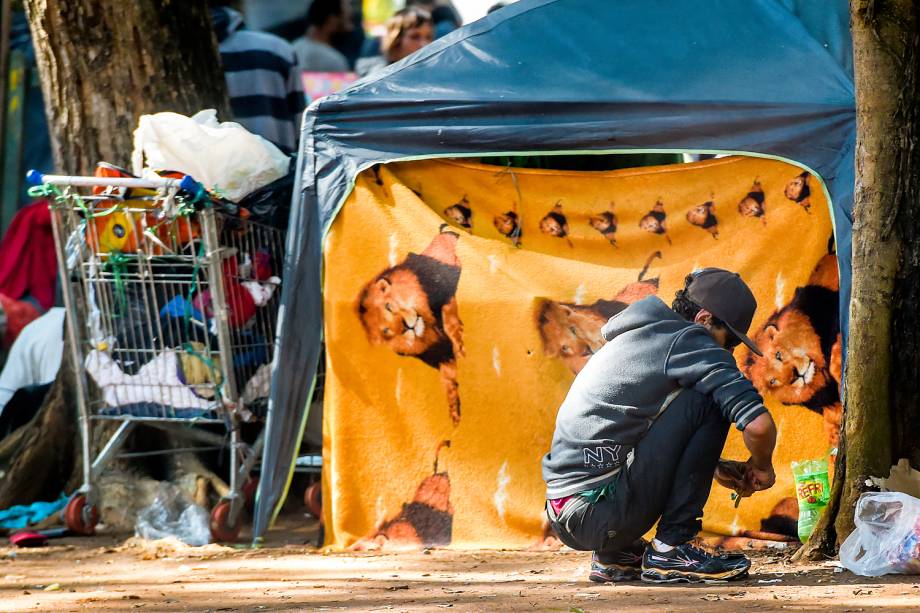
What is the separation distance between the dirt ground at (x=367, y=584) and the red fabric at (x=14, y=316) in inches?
91.8

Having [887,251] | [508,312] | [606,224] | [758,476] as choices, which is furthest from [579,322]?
[887,251]

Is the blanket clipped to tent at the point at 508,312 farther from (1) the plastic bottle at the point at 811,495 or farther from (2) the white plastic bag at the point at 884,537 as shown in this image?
(2) the white plastic bag at the point at 884,537

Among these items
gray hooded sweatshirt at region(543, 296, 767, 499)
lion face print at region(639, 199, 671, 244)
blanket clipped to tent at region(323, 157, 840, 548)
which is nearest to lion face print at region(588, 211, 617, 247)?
blanket clipped to tent at region(323, 157, 840, 548)

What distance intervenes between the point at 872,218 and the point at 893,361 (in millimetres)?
462

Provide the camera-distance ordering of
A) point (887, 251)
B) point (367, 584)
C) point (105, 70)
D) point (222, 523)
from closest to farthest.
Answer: point (887, 251), point (367, 584), point (222, 523), point (105, 70)

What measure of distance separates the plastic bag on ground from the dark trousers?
2.02m

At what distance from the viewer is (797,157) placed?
4.79m

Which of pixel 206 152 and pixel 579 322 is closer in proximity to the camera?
pixel 579 322

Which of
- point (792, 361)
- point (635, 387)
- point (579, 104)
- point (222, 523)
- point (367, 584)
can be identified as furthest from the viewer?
point (222, 523)

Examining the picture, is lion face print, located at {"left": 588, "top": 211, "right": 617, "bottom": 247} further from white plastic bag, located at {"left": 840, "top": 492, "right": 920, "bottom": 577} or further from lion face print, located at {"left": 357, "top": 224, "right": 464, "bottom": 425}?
white plastic bag, located at {"left": 840, "top": 492, "right": 920, "bottom": 577}

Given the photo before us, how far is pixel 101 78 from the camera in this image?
19.7ft

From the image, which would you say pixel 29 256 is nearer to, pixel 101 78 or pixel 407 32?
pixel 101 78

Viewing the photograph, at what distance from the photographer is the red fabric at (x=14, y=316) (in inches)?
298

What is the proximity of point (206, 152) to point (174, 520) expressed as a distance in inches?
64.4
